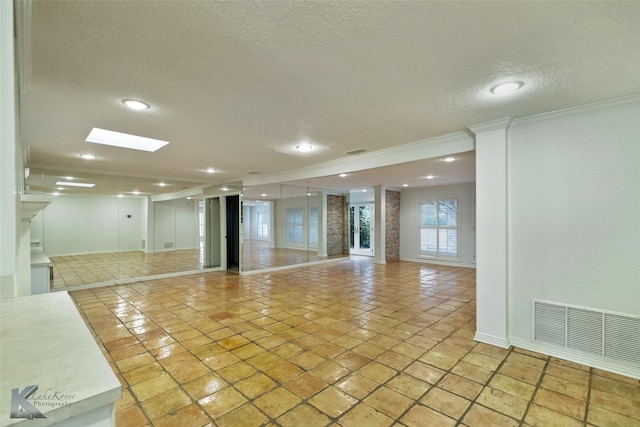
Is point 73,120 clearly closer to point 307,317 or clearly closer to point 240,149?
point 240,149

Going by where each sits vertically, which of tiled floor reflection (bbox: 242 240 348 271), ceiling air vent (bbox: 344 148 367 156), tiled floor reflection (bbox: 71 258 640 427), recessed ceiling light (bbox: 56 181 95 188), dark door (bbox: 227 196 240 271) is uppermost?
ceiling air vent (bbox: 344 148 367 156)

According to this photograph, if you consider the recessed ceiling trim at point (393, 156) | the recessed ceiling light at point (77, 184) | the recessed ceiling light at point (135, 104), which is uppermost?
the recessed ceiling light at point (135, 104)

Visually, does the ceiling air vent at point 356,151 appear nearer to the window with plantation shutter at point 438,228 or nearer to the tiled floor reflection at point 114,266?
the window with plantation shutter at point 438,228

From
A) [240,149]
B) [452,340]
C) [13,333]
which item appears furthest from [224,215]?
[13,333]

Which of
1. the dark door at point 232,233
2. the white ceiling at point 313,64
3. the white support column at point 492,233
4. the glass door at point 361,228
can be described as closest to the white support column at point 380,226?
the glass door at point 361,228

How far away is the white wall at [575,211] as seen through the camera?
2.54 m

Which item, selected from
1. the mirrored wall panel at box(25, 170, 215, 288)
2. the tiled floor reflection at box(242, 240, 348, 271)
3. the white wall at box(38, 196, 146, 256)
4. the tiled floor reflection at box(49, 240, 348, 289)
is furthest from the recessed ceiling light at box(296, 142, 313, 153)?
the white wall at box(38, 196, 146, 256)

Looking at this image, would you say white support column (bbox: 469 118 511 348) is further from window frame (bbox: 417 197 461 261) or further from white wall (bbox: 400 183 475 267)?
window frame (bbox: 417 197 461 261)

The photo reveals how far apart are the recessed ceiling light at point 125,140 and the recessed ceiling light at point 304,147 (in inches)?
67.8

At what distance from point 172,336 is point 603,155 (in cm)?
470

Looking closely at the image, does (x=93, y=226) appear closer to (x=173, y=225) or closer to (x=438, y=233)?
(x=173, y=225)

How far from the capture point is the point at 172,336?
332 cm

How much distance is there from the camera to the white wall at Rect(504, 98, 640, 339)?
2537mm

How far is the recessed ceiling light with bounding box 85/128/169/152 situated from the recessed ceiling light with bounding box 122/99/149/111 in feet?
3.77
